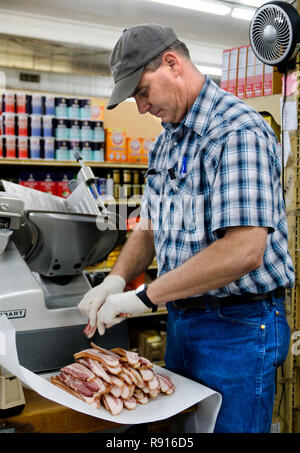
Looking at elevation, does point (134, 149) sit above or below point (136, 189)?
above

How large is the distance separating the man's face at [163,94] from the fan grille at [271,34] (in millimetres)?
1190

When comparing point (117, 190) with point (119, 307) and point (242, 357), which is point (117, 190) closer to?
point (119, 307)

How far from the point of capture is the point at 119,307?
57.6 inches

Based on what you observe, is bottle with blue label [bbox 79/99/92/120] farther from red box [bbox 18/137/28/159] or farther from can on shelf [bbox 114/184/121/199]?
can on shelf [bbox 114/184/121/199]

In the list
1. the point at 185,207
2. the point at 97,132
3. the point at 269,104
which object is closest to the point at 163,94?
the point at 185,207

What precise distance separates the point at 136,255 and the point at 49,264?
37 centimetres

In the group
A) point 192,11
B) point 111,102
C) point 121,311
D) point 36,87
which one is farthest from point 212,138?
point 36,87

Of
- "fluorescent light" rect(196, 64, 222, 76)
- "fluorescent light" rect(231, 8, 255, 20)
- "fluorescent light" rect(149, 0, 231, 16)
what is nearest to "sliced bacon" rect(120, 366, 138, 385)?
"fluorescent light" rect(149, 0, 231, 16)

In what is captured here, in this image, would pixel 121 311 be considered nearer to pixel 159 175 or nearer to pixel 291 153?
pixel 159 175

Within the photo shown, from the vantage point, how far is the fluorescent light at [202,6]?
5254mm

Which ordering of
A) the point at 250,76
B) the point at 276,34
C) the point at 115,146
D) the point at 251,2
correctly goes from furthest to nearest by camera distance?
the point at 251,2
the point at 115,146
the point at 250,76
the point at 276,34

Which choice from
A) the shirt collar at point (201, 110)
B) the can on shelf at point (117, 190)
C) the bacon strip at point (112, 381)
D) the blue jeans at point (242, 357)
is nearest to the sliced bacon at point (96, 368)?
the bacon strip at point (112, 381)

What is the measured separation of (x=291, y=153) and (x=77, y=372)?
5.93ft

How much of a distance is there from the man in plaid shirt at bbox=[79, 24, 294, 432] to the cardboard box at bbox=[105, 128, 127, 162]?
Result: 2728 mm
